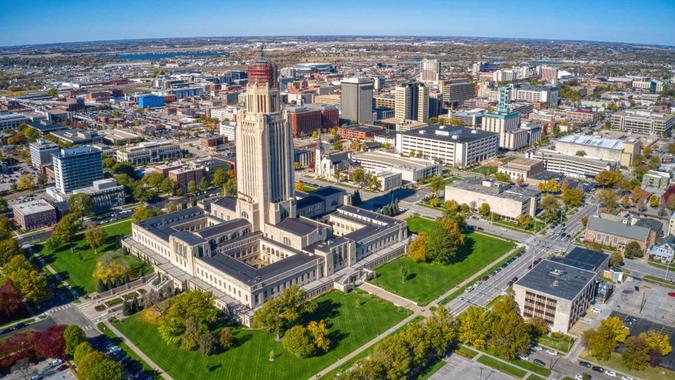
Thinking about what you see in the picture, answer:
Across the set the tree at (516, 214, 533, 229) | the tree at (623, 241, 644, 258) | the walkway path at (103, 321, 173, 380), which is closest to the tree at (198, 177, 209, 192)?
the walkway path at (103, 321, 173, 380)

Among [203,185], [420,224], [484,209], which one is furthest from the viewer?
[203,185]

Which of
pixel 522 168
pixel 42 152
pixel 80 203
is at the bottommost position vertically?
pixel 80 203

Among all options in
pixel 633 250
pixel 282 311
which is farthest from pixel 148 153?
pixel 633 250

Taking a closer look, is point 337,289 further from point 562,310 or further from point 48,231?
point 48,231

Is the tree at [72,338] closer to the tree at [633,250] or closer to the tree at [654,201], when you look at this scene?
the tree at [633,250]

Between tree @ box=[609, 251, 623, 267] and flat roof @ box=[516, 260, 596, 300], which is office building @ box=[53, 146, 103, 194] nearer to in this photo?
flat roof @ box=[516, 260, 596, 300]

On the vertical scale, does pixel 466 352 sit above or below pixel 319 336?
below

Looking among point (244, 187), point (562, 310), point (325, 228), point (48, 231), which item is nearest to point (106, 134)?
point (48, 231)

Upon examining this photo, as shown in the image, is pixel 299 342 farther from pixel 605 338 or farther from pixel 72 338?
pixel 605 338
